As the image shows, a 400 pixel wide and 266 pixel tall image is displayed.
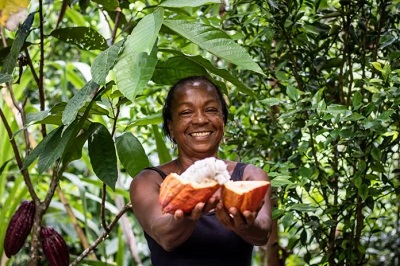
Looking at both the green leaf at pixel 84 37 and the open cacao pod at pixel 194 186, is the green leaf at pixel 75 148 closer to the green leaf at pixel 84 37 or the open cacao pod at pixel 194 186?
the green leaf at pixel 84 37

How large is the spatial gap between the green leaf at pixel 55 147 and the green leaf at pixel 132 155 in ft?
0.80

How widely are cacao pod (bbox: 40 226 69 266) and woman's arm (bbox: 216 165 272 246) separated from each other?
0.64 m

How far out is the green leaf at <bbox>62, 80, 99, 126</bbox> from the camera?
A: 5.16 feet

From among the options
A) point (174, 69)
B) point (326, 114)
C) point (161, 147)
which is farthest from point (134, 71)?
point (161, 147)

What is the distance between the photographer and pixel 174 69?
6.26ft

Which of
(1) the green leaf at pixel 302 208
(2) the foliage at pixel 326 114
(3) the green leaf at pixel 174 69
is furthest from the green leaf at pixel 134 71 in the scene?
(1) the green leaf at pixel 302 208

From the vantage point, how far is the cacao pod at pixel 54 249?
6.87 ft

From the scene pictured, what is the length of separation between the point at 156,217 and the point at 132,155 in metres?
0.50

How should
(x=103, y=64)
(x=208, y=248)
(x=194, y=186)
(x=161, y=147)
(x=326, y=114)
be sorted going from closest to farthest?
1. (x=194, y=186)
2. (x=103, y=64)
3. (x=208, y=248)
4. (x=326, y=114)
5. (x=161, y=147)

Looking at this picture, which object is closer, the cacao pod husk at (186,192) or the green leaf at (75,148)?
the cacao pod husk at (186,192)

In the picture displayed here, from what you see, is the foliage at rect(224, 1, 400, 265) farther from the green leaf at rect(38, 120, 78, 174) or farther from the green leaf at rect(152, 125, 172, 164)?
the green leaf at rect(38, 120, 78, 174)

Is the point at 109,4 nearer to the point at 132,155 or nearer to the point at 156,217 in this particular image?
the point at 132,155

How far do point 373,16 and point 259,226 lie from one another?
109 centimetres

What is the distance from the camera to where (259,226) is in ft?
4.99
